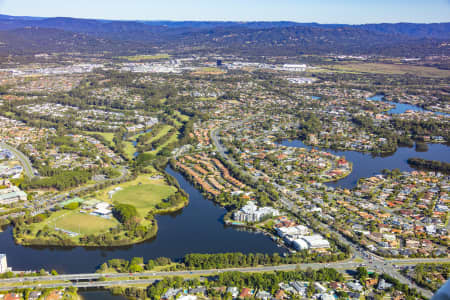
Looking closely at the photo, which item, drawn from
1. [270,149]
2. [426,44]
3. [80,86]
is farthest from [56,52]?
[426,44]

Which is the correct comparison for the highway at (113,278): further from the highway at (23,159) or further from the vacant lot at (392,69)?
the vacant lot at (392,69)

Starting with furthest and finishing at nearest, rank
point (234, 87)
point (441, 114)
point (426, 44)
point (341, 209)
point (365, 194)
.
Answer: point (426, 44) < point (234, 87) < point (441, 114) < point (365, 194) < point (341, 209)

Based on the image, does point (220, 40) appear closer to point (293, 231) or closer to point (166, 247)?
point (293, 231)

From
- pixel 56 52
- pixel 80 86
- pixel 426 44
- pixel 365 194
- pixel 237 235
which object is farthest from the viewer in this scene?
pixel 426 44

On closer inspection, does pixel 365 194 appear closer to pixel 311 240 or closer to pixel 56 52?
pixel 311 240

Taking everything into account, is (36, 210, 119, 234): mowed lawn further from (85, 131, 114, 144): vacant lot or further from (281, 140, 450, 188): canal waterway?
(281, 140, 450, 188): canal waterway

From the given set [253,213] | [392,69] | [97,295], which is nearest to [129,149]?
[253,213]

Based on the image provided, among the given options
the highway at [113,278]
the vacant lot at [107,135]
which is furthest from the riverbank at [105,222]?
the vacant lot at [107,135]
